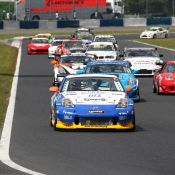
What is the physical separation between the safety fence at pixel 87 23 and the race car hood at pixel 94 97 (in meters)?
88.3

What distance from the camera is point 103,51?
46125mm

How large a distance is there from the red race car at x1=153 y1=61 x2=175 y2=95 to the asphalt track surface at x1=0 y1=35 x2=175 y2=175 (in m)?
3.15

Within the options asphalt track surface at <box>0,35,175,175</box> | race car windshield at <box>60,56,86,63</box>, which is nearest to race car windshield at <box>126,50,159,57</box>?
race car windshield at <box>60,56,86,63</box>

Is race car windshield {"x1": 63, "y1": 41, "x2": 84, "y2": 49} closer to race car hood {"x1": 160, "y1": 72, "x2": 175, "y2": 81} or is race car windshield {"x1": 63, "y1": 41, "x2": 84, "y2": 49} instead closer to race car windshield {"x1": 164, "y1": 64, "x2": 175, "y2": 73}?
race car windshield {"x1": 164, "y1": 64, "x2": 175, "y2": 73}

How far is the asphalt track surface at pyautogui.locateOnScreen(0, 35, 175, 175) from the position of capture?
491 inches

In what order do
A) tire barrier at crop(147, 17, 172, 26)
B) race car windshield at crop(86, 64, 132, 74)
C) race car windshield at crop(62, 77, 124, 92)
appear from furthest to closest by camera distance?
1. tire barrier at crop(147, 17, 172, 26)
2. race car windshield at crop(86, 64, 132, 74)
3. race car windshield at crop(62, 77, 124, 92)

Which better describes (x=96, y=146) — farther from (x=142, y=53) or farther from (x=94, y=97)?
(x=142, y=53)

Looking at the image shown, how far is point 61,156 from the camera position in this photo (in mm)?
13727

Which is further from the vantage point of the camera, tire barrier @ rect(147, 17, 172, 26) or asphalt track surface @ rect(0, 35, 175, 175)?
tire barrier @ rect(147, 17, 172, 26)

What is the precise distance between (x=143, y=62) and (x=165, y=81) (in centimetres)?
1007

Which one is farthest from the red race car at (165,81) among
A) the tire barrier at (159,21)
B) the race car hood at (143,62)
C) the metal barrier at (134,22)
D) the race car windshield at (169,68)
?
the tire barrier at (159,21)

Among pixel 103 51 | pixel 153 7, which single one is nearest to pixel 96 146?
pixel 103 51

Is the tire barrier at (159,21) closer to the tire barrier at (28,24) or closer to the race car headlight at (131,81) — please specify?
the tire barrier at (28,24)

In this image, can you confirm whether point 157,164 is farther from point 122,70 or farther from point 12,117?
point 122,70
